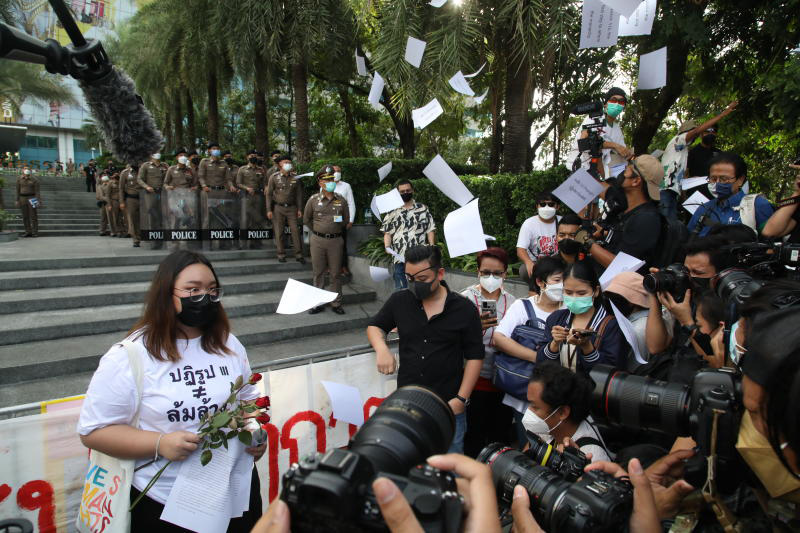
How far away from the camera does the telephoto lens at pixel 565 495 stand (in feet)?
4.94

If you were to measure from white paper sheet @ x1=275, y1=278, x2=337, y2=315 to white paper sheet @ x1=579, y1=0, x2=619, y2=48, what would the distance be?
3.24 meters

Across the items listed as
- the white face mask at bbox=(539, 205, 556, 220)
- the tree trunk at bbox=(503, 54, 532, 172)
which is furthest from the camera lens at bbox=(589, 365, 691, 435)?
the tree trunk at bbox=(503, 54, 532, 172)

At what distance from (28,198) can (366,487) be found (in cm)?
1601

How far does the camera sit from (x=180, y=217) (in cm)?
1002

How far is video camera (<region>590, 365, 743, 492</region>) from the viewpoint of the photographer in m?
1.49

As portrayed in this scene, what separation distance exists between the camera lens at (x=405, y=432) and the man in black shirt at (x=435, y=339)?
1638 mm

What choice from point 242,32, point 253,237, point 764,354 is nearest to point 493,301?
point 764,354

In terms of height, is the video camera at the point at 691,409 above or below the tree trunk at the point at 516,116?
below

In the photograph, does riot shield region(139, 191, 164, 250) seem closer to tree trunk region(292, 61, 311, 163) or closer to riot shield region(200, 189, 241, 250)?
riot shield region(200, 189, 241, 250)

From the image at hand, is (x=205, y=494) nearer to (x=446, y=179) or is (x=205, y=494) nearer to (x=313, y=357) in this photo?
(x=313, y=357)

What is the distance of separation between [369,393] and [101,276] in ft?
19.8

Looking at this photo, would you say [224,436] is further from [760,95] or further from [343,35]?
[343,35]

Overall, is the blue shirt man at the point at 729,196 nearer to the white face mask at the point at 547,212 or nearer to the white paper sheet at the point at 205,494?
the white face mask at the point at 547,212

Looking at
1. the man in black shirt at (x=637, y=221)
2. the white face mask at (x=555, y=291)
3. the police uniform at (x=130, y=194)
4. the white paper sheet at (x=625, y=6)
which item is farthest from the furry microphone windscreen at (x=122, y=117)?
the police uniform at (x=130, y=194)
